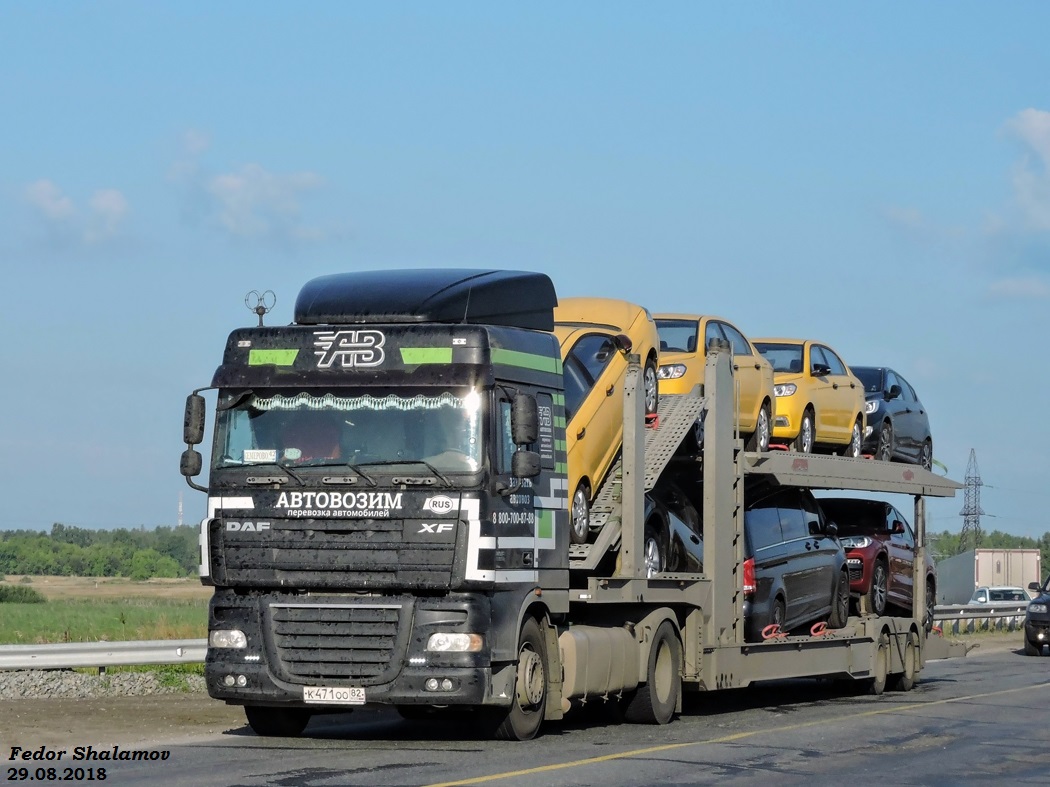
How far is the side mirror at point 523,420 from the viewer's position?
11.6 meters

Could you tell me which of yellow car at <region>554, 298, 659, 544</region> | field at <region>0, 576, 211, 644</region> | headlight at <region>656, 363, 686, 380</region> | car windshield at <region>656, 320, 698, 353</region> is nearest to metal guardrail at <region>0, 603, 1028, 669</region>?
field at <region>0, 576, 211, 644</region>

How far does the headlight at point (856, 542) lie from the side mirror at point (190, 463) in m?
10.4

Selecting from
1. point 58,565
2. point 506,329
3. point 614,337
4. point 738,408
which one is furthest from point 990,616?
point 58,565

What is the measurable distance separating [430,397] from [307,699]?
2410 millimetres

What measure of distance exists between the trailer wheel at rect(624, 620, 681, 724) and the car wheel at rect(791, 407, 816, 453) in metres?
4.76

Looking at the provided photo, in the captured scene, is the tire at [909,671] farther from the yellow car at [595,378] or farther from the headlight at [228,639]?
the headlight at [228,639]

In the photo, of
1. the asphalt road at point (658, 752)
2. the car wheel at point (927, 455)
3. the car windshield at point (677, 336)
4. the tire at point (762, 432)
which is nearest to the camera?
the asphalt road at point (658, 752)

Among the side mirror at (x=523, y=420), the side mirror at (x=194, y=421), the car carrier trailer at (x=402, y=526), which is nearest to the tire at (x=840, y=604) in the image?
the car carrier trailer at (x=402, y=526)

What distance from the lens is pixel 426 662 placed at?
37.7 feet

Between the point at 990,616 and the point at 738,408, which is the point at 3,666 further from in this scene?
the point at 990,616

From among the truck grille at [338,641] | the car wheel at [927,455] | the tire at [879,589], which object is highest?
the car wheel at [927,455]

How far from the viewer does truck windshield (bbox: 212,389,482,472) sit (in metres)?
11.7

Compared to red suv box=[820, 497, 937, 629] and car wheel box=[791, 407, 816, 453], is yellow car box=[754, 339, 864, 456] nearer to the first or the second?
car wheel box=[791, 407, 816, 453]

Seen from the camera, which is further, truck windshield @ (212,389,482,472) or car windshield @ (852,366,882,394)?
car windshield @ (852,366,882,394)
